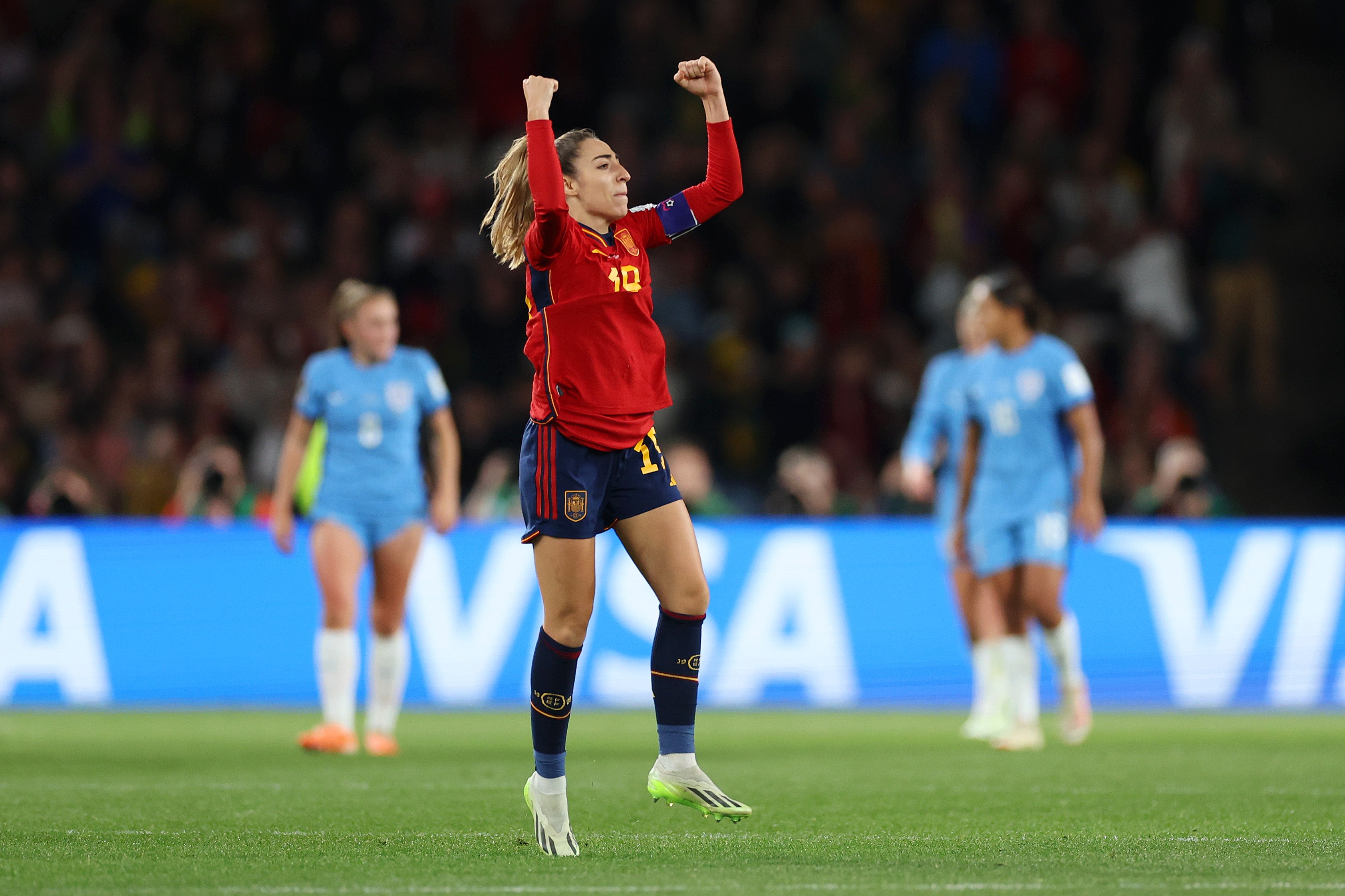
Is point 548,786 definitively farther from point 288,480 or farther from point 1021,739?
point 1021,739

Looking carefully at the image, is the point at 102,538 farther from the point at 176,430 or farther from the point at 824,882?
the point at 824,882

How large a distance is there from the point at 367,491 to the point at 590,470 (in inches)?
169

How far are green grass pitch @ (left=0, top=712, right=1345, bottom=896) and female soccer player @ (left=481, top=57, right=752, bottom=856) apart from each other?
1.11ft

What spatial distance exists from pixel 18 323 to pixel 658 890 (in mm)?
13500

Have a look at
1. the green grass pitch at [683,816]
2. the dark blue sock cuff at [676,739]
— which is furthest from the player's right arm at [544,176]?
the green grass pitch at [683,816]

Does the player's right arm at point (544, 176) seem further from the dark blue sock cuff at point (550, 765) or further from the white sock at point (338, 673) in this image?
the white sock at point (338, 673)

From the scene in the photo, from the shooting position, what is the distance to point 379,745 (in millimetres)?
9711

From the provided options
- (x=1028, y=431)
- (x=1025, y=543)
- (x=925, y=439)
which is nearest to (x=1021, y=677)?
(x=1025, y=543)

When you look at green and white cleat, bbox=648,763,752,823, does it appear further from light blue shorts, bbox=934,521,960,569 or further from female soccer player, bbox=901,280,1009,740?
light blue shorts, bbox=934,521,960,569

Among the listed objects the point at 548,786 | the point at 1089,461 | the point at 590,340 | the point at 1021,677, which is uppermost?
the point at 590,340

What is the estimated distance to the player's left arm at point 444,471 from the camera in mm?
10008

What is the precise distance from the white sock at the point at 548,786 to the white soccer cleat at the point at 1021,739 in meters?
4.69

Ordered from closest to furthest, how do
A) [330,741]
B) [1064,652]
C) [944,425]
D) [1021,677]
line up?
[330,741]
[1021,677]
[1064,652]
[944,425]

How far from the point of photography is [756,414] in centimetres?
1652
